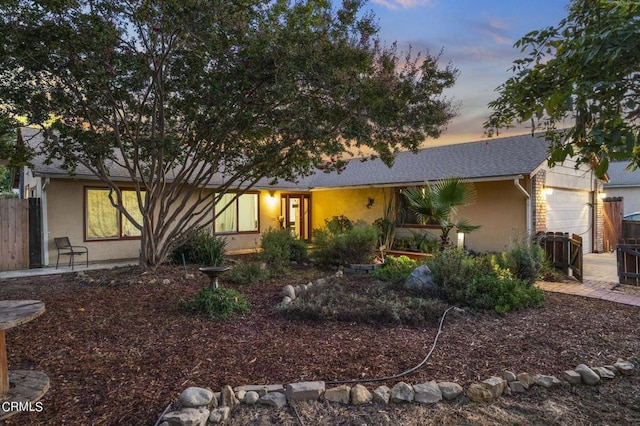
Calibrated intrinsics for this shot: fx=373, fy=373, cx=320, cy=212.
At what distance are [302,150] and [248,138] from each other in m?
1.31

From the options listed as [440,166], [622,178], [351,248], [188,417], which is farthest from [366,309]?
[622,178]

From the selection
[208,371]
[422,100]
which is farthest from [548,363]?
[422,100]

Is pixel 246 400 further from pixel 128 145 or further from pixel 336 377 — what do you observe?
pixel 128 145

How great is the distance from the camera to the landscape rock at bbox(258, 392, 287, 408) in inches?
111

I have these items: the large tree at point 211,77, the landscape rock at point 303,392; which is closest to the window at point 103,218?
the large tree at point 211,77

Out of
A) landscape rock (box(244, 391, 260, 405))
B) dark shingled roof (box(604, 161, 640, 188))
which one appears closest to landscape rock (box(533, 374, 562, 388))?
landscape rock (box(244, 391, 260, 405))

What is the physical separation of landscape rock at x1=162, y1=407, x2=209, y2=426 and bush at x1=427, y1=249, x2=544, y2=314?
413 cm

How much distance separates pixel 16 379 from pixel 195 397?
1.37m

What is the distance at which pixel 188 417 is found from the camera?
254cm

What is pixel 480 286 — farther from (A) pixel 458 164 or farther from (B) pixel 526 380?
(A) pixel 458 164

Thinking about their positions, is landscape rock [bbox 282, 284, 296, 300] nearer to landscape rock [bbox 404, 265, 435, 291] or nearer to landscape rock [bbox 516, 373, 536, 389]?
landscape rock [bbox 404, 265, 435, 291]

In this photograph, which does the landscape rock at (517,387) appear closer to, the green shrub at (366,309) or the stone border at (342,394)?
the stone border at (342,394)

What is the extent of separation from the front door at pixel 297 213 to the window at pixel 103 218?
5.89 metres

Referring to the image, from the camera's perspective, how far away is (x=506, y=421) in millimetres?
2648
